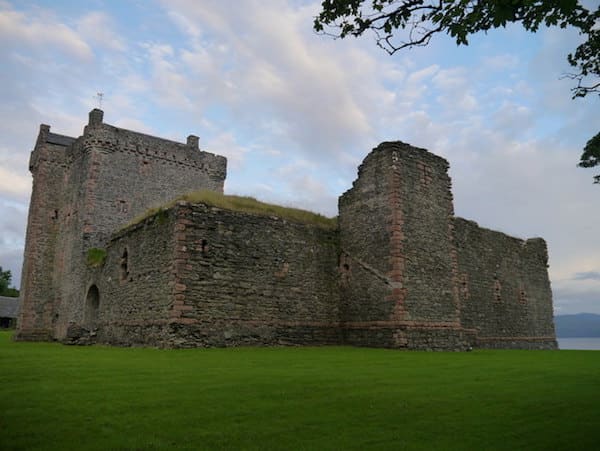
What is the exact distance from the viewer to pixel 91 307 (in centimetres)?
2544

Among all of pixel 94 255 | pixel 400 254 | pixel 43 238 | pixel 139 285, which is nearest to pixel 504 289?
pixel 400 254

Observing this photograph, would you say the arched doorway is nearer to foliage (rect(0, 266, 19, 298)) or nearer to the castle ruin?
the castle ruin

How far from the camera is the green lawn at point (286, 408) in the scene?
196 inches

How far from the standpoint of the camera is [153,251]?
1789 cm

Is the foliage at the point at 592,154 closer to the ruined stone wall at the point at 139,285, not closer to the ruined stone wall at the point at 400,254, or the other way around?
the ruined stone wall at the point at 400,254

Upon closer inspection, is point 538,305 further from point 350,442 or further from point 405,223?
point 350,442

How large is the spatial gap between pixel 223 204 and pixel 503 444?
46.1 feet

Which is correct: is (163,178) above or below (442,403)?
above

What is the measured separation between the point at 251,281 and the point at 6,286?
3048 inches

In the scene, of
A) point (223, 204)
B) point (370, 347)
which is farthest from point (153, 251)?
point (370, 347)

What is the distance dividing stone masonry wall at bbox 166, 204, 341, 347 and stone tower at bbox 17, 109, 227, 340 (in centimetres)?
1155

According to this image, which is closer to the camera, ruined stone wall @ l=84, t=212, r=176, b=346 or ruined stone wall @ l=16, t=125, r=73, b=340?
ruined stone wall @ l=84, t=212, r=176, b=346

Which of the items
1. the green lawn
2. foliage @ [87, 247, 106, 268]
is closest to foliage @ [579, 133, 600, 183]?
the green lawn

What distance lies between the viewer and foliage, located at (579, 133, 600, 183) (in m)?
11.5
